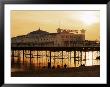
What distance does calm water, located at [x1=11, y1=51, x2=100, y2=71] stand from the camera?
2.19 meters

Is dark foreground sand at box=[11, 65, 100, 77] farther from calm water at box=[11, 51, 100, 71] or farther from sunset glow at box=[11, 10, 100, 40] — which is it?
sunset glow at box=[11, 10, 100, 40]

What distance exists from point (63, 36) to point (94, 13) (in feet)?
0.66

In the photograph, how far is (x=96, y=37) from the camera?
86.6 inches

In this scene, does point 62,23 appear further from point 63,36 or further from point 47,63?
point 47,63

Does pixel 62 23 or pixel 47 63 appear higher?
pixel 62 23

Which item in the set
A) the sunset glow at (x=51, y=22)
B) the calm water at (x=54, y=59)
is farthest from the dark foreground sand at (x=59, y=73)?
the sunset glow at (x=51, y=22)

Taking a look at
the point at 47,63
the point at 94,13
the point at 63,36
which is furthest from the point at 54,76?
the point at 94,13

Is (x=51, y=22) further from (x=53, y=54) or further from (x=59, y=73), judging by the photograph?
(x=59, y=73)

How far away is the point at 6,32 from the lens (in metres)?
2.19

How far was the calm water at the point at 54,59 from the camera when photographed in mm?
2193

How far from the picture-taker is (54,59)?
2.20 meters

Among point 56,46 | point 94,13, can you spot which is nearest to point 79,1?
point 94,13

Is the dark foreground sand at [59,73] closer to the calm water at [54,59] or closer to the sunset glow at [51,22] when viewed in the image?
the calm water at [54,59]

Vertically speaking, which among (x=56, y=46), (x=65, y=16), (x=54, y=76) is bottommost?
(x=54, y=76)
